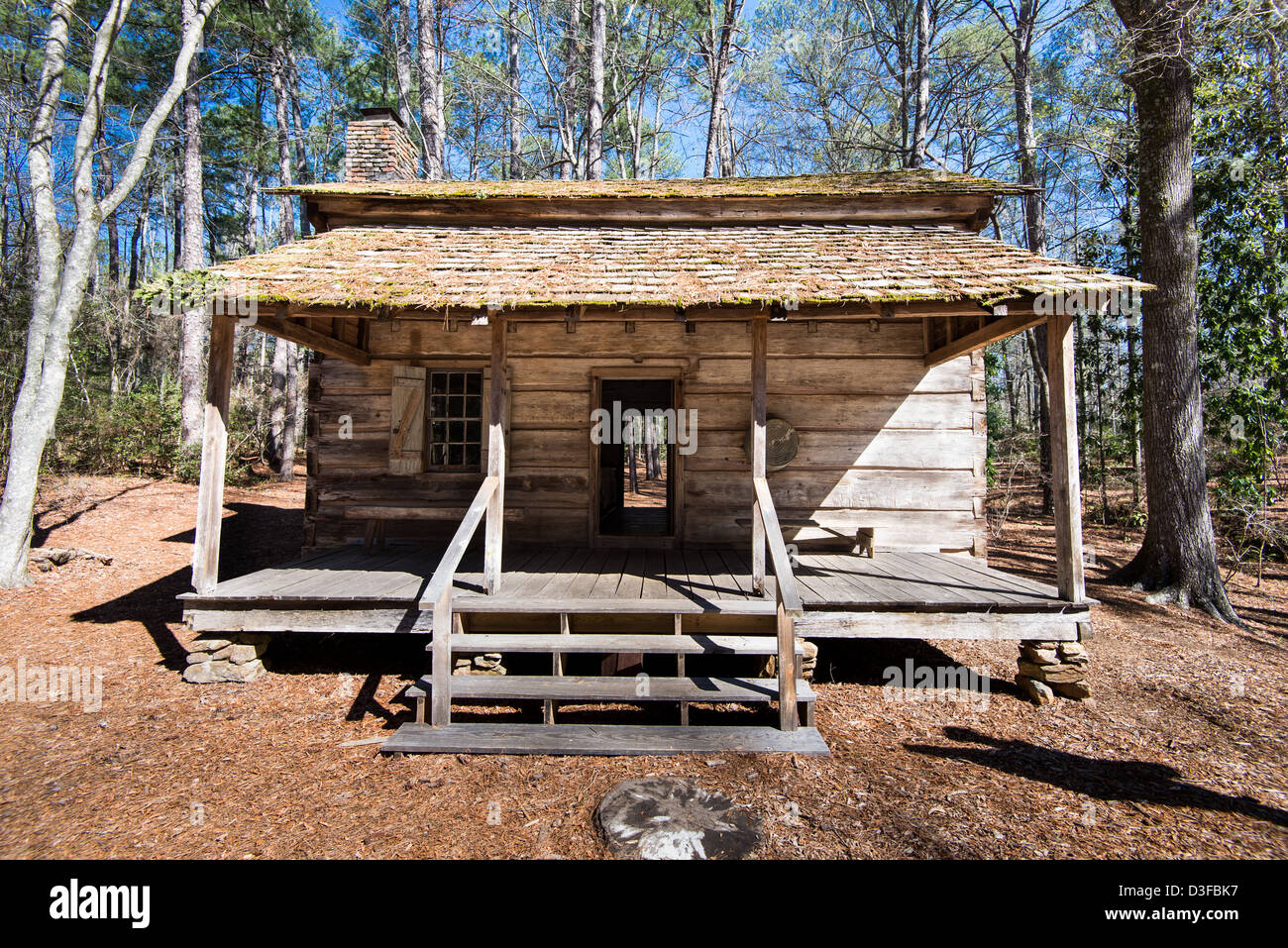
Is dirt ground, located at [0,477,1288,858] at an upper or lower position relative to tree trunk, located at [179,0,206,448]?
lower

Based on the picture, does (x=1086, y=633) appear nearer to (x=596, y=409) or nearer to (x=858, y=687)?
(x=858, y=687)

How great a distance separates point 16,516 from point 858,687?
10.0 m

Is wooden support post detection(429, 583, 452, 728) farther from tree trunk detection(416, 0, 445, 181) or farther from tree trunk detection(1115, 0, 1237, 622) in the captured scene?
tree trunk detection(416, 0, 445, 181)

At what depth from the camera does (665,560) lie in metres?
6.28

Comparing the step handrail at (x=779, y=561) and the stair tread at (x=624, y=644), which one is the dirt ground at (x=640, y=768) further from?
the step handrail at (x=779, y=561)

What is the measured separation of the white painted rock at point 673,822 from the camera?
2.91 metres

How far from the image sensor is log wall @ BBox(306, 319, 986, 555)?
682cm

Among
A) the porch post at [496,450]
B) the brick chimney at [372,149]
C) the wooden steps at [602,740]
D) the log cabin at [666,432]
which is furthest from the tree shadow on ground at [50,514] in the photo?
the wooden steps at [602,740]

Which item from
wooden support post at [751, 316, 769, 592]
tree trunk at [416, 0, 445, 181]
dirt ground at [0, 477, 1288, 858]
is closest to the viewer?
dirt ground at [0, 477, 1288, 858]

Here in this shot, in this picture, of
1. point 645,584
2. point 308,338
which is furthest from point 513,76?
point 645,584

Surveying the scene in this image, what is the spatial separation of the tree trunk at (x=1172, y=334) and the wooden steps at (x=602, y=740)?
20.0 ft

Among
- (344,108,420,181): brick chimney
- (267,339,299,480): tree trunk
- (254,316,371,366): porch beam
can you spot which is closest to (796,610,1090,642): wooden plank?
(254,316,371,366): porch beam

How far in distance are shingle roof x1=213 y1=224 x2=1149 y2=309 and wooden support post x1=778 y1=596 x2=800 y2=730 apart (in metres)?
2.53
